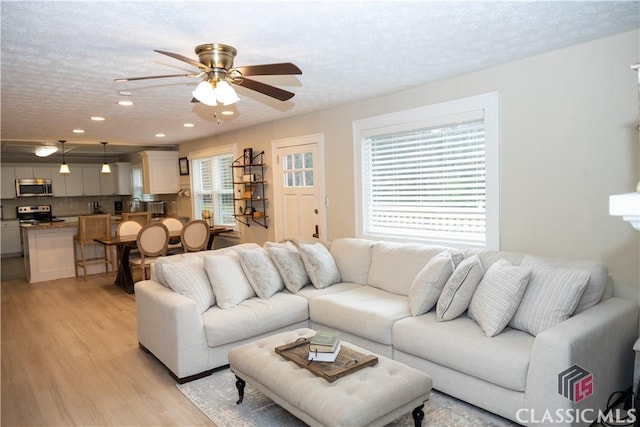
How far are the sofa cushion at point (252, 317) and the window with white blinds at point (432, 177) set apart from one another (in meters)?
1.38

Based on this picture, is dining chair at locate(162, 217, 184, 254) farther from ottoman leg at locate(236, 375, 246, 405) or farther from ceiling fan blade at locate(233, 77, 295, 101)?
ceiling fan blade at locate(233, 77, 295, 101)

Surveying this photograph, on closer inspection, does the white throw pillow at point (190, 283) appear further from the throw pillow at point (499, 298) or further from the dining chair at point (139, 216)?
the dining chair at point (139, 216)

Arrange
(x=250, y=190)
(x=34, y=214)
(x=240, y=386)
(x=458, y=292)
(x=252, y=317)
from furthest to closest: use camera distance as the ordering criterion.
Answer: (x=34, y=214) → (x=250, y=190) → (x=252, y=317) → (x=458, y=292) → (x=240, y=386)

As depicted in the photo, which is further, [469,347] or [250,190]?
[250,190]

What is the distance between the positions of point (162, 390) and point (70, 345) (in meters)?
1.57

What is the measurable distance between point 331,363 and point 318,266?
1.70 meters

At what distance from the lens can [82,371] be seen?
11.2 ft

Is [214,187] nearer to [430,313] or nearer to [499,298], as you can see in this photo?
[430,313]

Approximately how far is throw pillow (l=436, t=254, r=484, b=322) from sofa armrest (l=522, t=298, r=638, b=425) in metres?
0.64

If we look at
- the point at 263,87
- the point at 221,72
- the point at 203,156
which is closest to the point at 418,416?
the point at 263,87

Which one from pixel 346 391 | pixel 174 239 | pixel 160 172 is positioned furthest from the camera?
pixel 160 172

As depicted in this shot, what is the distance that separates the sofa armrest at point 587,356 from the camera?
7.20ft

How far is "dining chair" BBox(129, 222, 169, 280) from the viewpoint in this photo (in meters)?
5.66

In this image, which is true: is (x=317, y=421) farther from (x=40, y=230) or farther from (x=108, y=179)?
(x=108, y=179)
